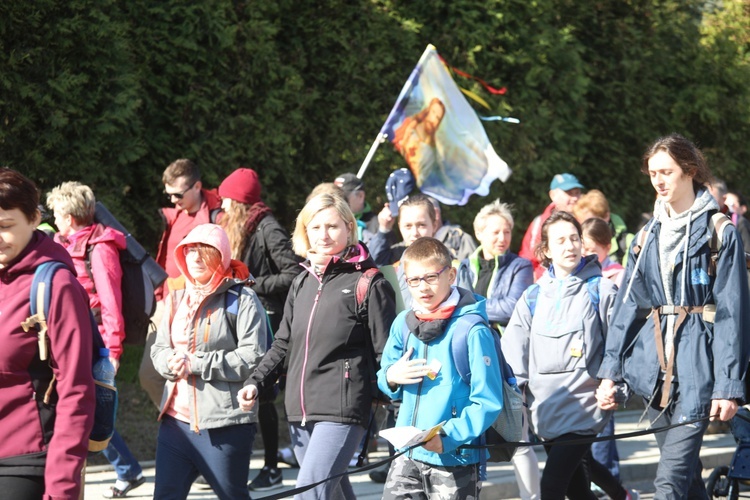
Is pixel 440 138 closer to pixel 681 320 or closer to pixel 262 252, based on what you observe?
pixel 262 252

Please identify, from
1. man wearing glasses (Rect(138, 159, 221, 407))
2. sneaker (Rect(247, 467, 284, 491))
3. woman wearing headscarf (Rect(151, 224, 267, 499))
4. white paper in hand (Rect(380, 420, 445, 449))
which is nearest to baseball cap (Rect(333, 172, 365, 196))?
man wearing glasses (Rect(138, 159, 221, 407))

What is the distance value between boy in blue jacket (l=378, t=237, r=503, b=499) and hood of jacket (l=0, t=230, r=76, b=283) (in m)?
1.50

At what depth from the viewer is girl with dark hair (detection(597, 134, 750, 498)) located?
208 inches

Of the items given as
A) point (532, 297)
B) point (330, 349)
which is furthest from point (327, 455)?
point (532, 297)

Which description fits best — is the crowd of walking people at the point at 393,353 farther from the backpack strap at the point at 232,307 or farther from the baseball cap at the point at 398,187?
the baseball cap at the point at 398,187

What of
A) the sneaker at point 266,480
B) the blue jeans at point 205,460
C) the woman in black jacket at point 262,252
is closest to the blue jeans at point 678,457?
the blue jeans at point 205,460

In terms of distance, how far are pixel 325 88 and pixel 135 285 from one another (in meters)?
5.24

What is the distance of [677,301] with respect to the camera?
17.9 feet

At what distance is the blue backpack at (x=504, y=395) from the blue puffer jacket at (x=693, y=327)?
79 centimetres

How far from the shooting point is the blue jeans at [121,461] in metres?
7.74

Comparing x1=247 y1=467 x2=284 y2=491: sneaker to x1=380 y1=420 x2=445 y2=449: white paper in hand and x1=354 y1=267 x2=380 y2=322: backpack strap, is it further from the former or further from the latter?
x1=380 y1=420 x2=445 y2=449: white paper in hand

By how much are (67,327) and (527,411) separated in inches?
143

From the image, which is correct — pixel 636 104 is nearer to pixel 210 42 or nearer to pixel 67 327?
pixel 210 42

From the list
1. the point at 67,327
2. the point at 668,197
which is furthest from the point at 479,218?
the point at 67,327
